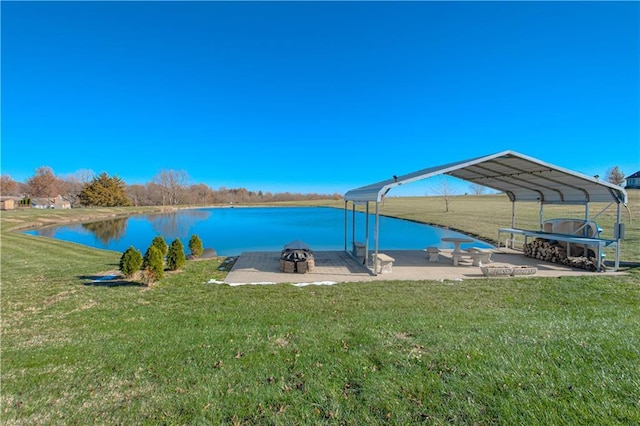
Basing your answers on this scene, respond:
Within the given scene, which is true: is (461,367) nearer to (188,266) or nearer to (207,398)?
(207,398)

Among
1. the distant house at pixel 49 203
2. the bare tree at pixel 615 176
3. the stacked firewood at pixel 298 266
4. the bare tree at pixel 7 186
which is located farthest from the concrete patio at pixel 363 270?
the bare tree at pixel 7 186

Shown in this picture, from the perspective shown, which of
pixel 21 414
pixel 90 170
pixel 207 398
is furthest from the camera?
pixel 90 170

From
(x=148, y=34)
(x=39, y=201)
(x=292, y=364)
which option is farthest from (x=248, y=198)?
(x=292, y=364)

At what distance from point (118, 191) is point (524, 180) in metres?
55.9

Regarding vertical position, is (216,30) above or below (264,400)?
above

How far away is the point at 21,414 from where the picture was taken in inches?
88.4

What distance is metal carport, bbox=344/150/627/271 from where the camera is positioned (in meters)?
7.43

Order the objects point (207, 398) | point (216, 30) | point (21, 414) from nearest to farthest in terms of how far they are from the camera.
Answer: point (21, 414), point (207, 398), point (216, 30)

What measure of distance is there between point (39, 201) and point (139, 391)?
6046cm

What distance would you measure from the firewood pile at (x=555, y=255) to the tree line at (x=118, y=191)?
54928 millimetres

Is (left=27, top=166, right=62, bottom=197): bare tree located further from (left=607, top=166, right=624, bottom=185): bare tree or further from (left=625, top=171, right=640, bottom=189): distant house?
(left=625, top=171, right=640, bottom=189): distant house

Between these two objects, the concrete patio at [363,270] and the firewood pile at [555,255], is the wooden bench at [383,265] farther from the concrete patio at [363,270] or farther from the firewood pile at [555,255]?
the firewood pile at [555,255]

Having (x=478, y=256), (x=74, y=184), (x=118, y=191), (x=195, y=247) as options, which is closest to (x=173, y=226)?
(x=195, y=247)

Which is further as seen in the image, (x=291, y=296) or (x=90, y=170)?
(x=90, y=170)
